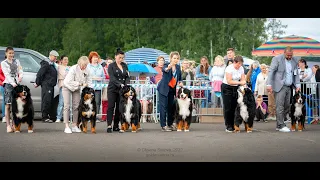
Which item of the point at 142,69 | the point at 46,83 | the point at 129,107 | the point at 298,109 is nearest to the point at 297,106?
the point at 298,109

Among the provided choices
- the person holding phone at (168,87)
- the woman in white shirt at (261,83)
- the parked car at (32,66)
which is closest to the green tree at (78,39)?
the parked car at (32,66)

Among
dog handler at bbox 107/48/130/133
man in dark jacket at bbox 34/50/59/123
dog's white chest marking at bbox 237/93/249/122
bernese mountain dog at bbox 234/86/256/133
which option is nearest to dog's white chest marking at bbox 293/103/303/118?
bernese mountain dog at bbox 234/86/256/133

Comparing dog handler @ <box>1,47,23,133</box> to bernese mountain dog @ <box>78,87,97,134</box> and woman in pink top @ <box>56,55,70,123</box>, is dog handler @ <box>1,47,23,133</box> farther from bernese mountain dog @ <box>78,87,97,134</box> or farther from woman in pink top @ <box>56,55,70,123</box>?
woman in pink top @ <box>56,55,70,123</box>

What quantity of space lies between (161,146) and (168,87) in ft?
13.4

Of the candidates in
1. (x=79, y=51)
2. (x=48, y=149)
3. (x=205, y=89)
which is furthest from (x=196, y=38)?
(x=48, y=149)

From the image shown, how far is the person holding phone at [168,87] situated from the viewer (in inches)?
658

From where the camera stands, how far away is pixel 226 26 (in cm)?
4778

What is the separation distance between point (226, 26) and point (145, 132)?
106 feet

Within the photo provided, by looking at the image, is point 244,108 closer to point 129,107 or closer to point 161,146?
point 129,107

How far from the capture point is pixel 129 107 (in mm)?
15961

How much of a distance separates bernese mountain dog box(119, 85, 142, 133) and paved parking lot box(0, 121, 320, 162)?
47cm

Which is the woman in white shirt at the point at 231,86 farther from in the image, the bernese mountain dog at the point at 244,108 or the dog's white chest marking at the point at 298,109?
the dog's white chest marking at the point at 298,109

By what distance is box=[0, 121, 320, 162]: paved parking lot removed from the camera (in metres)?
11.0

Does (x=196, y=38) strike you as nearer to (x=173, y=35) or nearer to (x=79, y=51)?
(x=173, y=35)
